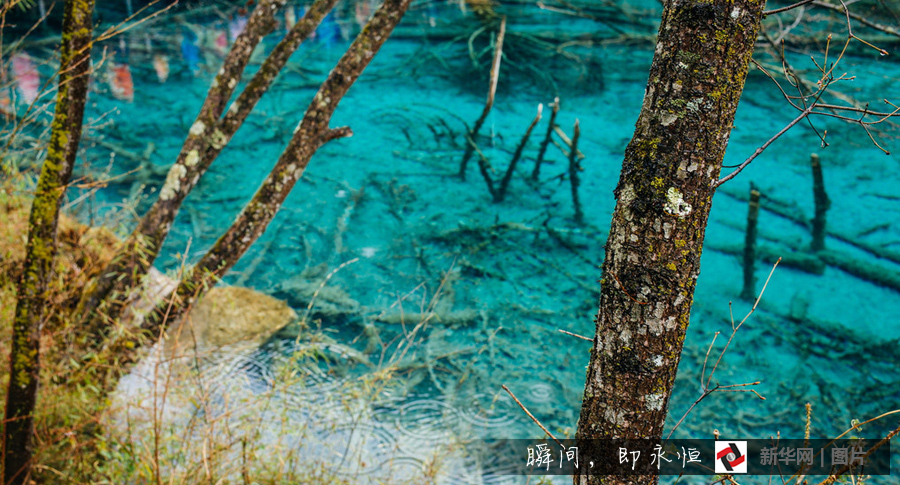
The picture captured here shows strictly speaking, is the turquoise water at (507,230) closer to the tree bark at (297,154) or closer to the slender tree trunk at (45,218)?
the slender tree trunk at (45,218)

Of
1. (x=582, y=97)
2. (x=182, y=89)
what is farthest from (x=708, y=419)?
(x=182, y=89)

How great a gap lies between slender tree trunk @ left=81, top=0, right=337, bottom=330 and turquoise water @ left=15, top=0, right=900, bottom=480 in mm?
457

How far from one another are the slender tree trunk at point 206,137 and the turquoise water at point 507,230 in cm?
46

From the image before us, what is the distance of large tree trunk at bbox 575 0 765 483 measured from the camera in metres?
0.98

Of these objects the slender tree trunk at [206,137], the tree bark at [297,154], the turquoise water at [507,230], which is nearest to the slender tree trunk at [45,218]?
the tree bark at [297,154]

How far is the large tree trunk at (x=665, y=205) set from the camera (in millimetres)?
979

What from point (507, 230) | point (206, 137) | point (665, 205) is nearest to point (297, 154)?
point (206, 137)

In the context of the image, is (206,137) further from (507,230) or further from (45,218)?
(507,230)

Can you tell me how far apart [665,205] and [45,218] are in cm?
198

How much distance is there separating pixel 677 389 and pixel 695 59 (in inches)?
139

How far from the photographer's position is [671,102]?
0.99 m

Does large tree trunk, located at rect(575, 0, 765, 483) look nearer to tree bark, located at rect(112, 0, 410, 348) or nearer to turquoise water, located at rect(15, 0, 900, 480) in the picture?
tree bark, located at rect(112, 0, 410, 348)

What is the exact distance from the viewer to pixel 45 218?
200cm

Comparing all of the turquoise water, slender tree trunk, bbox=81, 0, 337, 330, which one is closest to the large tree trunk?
slender tree trunk, bbox=81, 0, 337, 330
